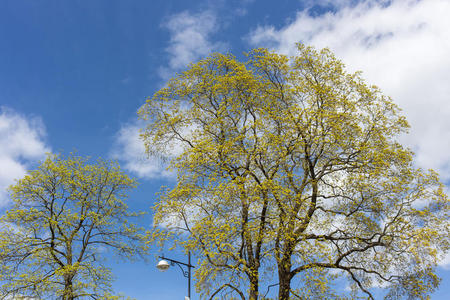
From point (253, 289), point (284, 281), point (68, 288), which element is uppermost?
point (68, 288)

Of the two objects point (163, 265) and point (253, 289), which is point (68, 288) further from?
point (253, 289)

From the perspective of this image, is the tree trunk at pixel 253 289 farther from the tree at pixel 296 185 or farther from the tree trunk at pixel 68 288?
the tree trunk at pixel 68 288

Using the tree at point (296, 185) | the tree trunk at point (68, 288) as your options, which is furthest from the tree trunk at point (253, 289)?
the tree trunk at point (68, 288)

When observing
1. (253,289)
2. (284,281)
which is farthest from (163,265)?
(284,281)

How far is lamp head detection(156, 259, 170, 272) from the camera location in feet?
57.5

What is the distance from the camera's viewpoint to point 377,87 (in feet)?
55.9

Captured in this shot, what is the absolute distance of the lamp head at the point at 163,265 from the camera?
17.5 meters

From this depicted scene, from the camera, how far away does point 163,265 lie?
17.6 meters

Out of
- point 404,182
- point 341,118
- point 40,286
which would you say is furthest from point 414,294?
point 40,286

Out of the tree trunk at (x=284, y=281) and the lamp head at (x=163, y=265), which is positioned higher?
the lamp head at (x=163, y=265)

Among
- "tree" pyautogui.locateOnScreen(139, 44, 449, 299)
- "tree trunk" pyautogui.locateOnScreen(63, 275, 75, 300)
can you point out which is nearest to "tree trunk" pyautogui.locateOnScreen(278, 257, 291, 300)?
"tree" pyautogui.locateOnScreen(139, 44, 449, 299)

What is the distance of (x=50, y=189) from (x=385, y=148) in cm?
1795

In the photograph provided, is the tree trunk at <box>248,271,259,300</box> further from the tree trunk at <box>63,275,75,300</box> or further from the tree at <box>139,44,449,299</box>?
the tree trunk at <box>63,275,75,300</box>

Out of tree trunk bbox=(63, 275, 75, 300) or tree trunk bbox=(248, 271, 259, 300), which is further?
tree trunk bbox=(63, 275, 75, 300)
